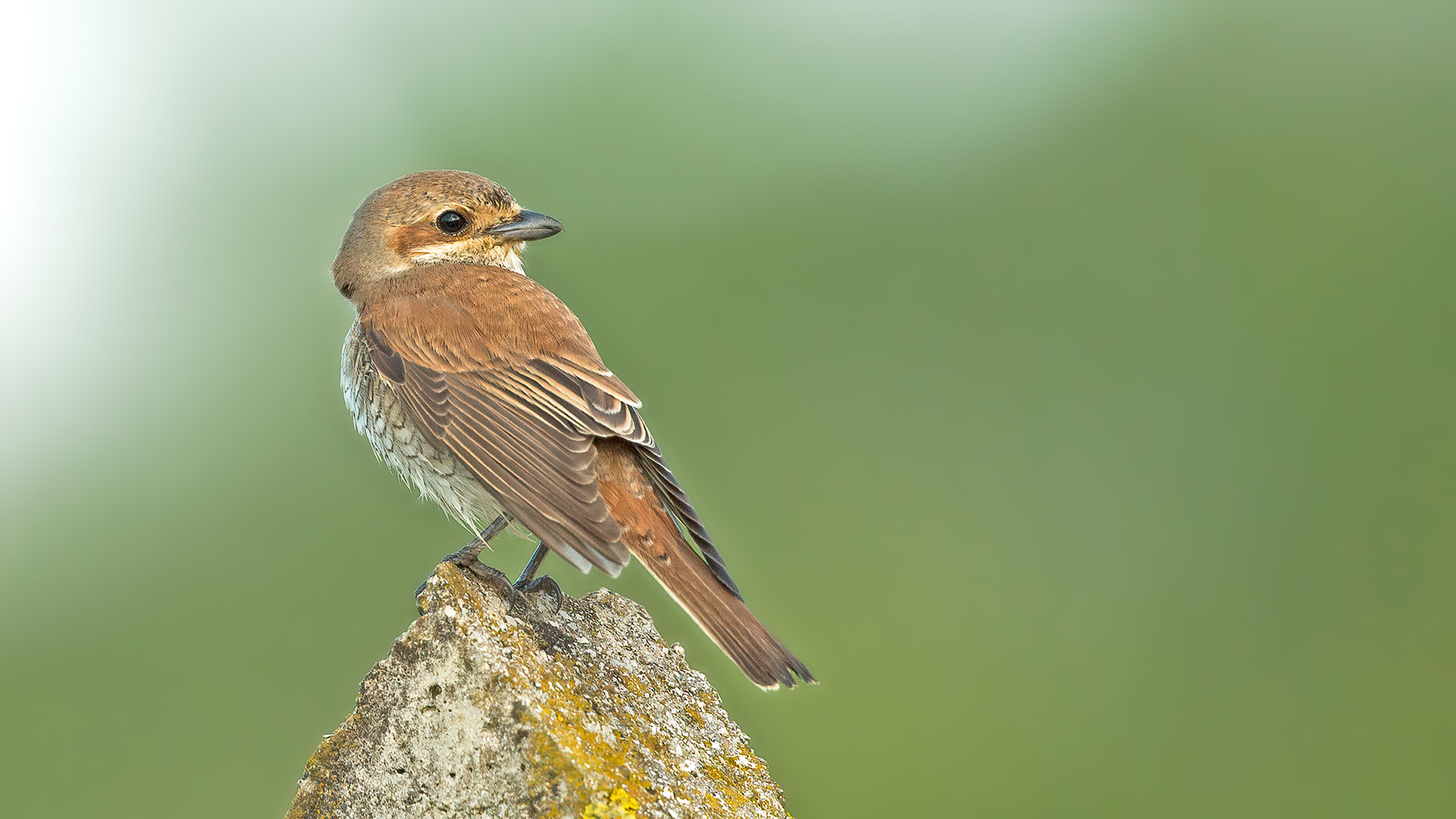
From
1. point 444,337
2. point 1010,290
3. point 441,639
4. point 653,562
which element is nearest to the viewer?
point 441,639

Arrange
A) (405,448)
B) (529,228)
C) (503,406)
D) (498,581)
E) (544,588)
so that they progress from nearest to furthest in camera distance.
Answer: (498,581) → (544,588) → (503,406) → (405,448) → (529,228)

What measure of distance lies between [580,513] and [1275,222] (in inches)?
370

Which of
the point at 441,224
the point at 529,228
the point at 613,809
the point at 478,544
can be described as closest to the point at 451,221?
the point at 441,224

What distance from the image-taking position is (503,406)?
410cm

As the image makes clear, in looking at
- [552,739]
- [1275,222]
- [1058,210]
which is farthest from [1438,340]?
[552,739]

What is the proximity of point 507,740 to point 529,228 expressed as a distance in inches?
102

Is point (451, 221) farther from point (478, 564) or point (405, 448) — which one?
point (478, 564)

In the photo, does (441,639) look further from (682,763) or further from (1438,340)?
(1438,340)

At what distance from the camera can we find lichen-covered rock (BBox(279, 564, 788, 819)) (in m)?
2.66

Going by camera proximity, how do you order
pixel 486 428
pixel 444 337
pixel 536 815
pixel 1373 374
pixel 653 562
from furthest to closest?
pixel 1373 374, pixel 444 337, pixel 486 428, pixel 653 562, pixel 536 815

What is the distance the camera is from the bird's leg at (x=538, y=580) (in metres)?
3.82

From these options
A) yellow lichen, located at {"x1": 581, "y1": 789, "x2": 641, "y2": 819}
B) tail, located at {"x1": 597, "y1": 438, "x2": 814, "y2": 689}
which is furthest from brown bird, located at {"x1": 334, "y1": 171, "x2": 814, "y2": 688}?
yellow lichen, located at {"x1": 581, "y1": 789, "x2": 641, "y2": 819}

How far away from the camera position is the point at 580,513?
12.2 ft

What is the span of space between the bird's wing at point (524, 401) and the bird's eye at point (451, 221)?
1.05 feet
